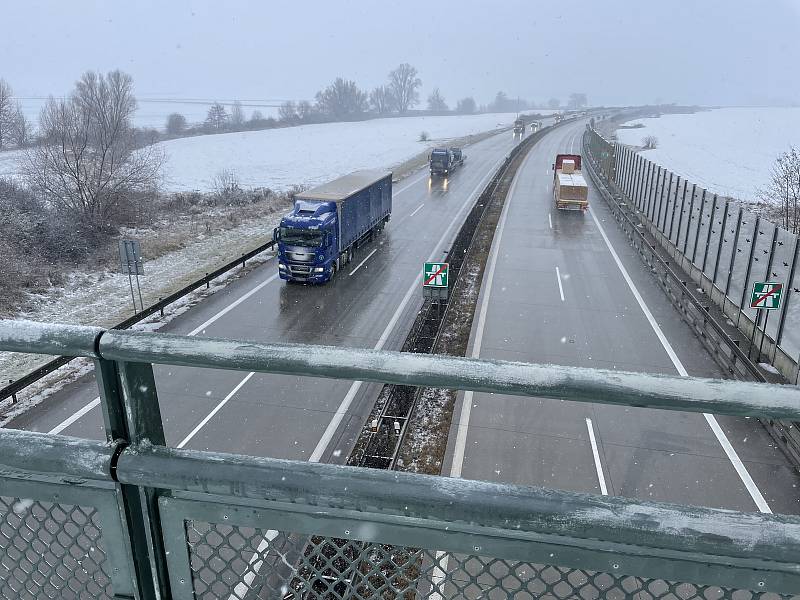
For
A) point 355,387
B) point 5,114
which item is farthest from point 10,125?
point 355,387

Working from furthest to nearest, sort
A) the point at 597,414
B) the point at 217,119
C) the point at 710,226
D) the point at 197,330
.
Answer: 1. the point at 217,119
2. the point at 710,226
3. the point at 197,330
4. the point at 597,414

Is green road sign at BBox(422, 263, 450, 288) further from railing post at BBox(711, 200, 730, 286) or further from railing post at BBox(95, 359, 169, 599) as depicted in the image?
railing post at BBox(95, 359, 169, 599)

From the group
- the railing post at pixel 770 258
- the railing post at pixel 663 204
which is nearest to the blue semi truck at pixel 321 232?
the railing post at pixel 663 204

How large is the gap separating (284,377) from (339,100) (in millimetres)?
161316

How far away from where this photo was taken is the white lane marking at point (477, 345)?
12766 millimetres

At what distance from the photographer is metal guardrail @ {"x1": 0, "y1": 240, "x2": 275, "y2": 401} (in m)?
15.4

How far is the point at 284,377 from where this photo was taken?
635 inches

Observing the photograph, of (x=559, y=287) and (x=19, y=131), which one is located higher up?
→ (x=19, y=131)

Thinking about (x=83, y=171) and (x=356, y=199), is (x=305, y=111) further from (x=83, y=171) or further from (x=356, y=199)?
(x=356, y=199)

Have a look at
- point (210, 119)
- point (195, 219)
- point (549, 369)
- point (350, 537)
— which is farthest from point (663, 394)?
point (210, 119)

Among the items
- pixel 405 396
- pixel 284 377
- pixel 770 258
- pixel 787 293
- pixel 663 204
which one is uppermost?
pixel 770 258

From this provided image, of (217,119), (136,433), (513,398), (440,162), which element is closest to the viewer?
(136,433)

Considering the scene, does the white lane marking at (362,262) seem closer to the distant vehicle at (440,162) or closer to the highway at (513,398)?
the highway at (513,398)

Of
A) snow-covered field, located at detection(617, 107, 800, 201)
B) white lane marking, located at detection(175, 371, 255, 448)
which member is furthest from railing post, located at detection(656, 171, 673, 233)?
white lane marking, located at detection(175, 371, 255, 448)
